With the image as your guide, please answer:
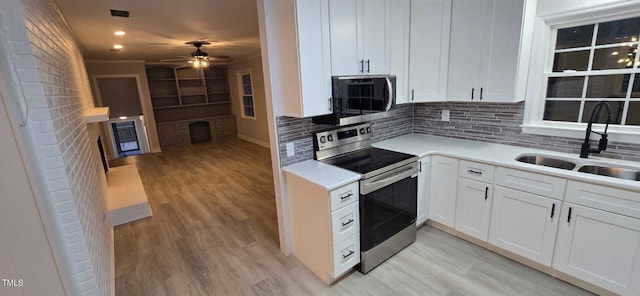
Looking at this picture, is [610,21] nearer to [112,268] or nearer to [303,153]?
[303,153]

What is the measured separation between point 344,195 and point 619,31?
2.47 m

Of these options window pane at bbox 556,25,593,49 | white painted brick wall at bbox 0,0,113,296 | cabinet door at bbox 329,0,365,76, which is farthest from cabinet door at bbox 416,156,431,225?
white painted brick wall at bbox 0,0,113,296

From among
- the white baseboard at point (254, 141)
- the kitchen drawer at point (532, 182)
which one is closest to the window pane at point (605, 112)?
the kitchen drawer at point (532, 182)

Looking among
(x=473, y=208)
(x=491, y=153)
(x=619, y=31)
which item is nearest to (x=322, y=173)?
(x=473, y=208)

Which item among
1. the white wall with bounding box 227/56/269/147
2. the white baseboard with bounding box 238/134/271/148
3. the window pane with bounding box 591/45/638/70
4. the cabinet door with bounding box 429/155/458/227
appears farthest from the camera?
the white baseboard with bounding box 238/134/271/148

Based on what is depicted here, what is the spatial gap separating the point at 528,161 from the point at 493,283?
112 centimetres

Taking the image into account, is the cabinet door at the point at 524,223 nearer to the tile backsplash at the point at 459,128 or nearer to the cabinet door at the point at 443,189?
the cabinet door at the point at 443,189

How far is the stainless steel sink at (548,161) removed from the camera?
2297mm

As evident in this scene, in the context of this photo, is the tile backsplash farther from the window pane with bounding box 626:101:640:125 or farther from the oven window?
the oven window

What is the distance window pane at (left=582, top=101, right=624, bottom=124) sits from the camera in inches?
86.1

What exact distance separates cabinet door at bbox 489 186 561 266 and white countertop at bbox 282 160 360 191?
4.26 ft

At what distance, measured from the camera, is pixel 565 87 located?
243 cm

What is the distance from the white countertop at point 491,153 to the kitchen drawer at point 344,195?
84cm

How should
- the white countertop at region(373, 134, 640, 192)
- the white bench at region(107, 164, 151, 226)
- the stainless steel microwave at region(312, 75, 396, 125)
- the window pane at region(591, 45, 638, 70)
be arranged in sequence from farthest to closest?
1. the white bench at region(107, 164, 151, 226)
2. the stainless steel microwave at region(312, 75, 396, 125)
3. the window pane at region(591, 45, 638, 70)
4. the white countertop at region(373, 134, 640, 192)
